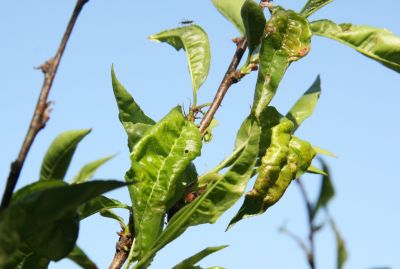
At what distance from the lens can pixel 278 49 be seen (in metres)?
2.97

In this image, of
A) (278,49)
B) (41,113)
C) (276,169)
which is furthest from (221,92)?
(41,113)

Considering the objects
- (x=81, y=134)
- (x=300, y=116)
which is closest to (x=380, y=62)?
(x=300, y=116)

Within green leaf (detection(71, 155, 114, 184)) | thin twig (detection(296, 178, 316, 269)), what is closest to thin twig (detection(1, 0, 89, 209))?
green leaf (detection(71, 155, 114, 184))

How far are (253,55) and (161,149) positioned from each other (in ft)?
2.19

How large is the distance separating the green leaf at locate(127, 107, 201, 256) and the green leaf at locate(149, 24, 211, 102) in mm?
609

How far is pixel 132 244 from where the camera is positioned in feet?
8.80

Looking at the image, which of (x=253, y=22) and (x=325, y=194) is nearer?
(x=325, y=194)

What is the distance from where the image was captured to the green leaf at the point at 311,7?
3241mm

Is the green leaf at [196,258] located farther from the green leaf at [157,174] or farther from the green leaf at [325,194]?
the green leaf at [325,194]

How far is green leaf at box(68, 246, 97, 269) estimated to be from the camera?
217 cm

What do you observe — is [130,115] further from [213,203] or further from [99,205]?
[213,203]

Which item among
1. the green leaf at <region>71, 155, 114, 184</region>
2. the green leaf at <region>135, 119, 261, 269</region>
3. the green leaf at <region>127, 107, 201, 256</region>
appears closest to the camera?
the green leaf at <region>71, 155, 114, 184</region>

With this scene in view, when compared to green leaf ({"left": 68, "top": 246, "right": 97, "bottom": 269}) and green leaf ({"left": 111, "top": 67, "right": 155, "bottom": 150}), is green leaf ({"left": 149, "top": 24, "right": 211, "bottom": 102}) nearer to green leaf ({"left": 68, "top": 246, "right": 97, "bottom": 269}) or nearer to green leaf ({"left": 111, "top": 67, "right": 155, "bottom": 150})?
green leaf ({"left": 111, "top": 67, "right": 155, "bottom": 150})

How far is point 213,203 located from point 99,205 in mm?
531
